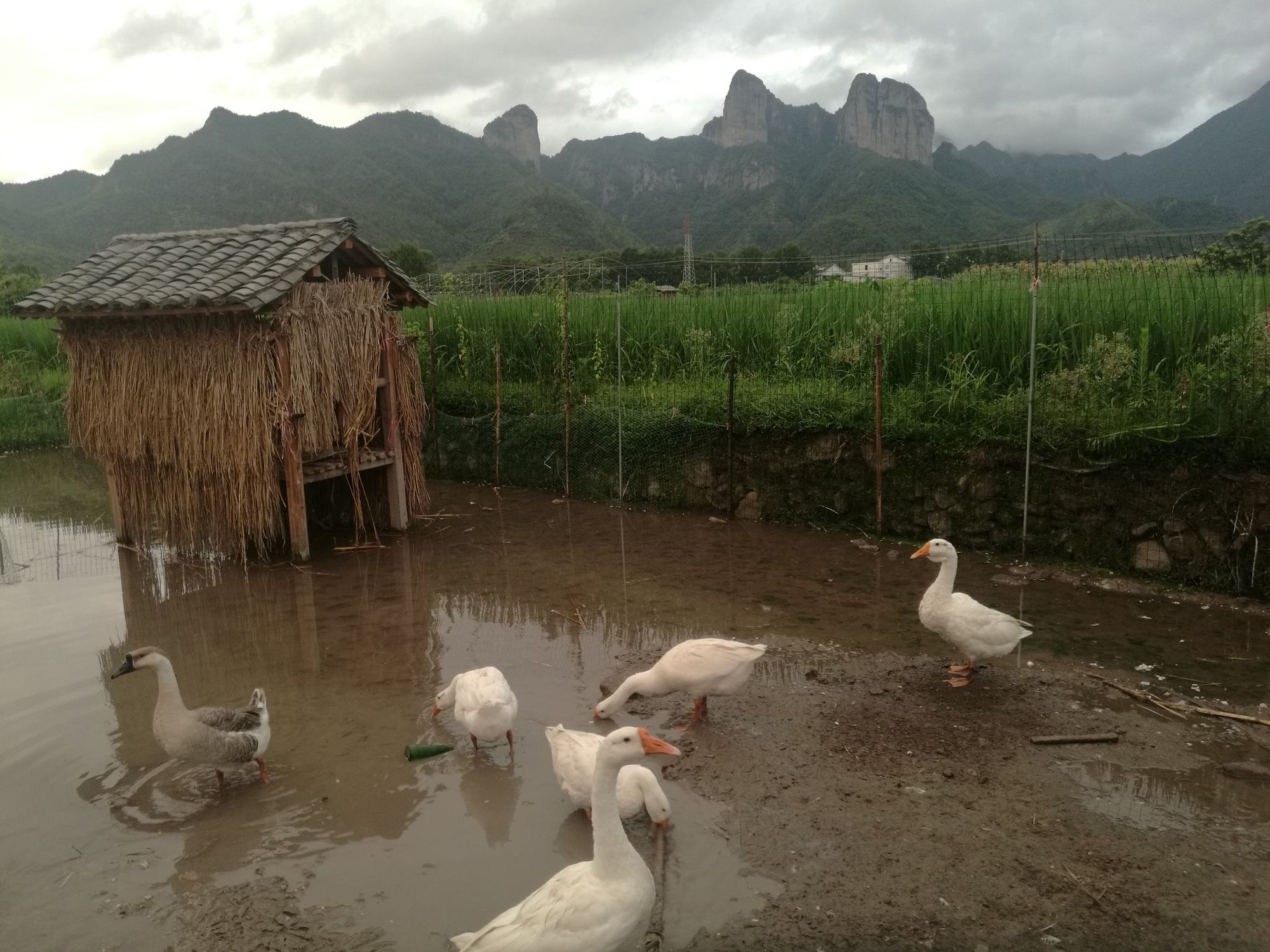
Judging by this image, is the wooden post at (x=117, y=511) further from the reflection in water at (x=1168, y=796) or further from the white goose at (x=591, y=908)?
the reflection in water at (x=1168, y=796)

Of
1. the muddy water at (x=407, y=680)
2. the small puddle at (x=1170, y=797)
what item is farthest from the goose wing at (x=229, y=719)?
the small puddle at (x=1170, y=797)

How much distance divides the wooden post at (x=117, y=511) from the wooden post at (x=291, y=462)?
8.36 ft

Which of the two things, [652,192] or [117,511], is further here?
[652,192]

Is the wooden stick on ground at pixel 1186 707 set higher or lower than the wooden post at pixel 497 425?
lower

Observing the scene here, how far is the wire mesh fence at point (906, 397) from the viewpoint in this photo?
905cm

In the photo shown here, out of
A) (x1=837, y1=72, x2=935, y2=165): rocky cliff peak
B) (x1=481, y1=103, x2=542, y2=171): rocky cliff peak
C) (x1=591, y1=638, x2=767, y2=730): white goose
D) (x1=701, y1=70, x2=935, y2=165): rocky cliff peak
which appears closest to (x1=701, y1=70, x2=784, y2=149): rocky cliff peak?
(x1=701, y1=70, x2=935, y2=165): rocky cliff peak

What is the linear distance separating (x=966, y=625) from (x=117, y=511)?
1038 centimetres

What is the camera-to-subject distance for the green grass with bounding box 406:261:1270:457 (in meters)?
9.20

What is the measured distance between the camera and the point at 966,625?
6625mm

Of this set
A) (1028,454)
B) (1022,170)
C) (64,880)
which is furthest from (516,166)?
(64,880)

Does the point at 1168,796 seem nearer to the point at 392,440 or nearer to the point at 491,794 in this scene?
the point at 491,794

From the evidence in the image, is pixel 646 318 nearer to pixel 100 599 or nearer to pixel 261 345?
pixel 261 345

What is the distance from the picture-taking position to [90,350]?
10.9 m

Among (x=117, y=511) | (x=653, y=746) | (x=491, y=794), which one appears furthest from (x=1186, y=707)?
(x=117, y=511)
